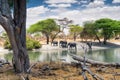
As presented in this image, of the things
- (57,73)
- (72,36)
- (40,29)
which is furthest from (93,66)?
(72,36)

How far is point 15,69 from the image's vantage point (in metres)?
8.91

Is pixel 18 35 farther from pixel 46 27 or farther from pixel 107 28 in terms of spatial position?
pixel 107 28

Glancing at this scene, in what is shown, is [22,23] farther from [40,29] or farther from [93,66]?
[40,29]

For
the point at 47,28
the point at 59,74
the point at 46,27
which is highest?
the point at 59,74

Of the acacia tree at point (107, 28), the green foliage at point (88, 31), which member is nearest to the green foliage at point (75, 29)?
the green foliage at point (88, 31)

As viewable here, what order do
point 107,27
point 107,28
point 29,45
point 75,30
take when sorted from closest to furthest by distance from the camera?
point 29,45, point 107,28, point 107,27, point 75,30

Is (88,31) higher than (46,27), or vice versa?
(46,27)

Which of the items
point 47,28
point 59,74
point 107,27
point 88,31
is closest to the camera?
point 59,74

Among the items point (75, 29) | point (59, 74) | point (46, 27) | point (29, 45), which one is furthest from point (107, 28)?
point (59, 74)

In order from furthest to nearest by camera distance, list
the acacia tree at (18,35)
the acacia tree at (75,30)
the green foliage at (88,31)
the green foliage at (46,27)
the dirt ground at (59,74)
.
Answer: the acacia tree at (75,30)
the green foliage at (46,27)
the green foliage at (88,31)
the acacia tree at (18,35)
the dirt ground at (59,74)

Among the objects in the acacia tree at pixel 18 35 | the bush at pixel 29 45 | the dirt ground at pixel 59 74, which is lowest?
the bush at pixel 29 45

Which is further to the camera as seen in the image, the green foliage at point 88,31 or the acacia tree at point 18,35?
the green foliage at point 88,31

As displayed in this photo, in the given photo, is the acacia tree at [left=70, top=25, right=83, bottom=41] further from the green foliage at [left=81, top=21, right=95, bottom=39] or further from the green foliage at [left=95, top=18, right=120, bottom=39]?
the green foliage at [left=95, top=18, right=120, bottom=39]

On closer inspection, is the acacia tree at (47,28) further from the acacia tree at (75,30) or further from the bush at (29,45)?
the bush at (29,45)
